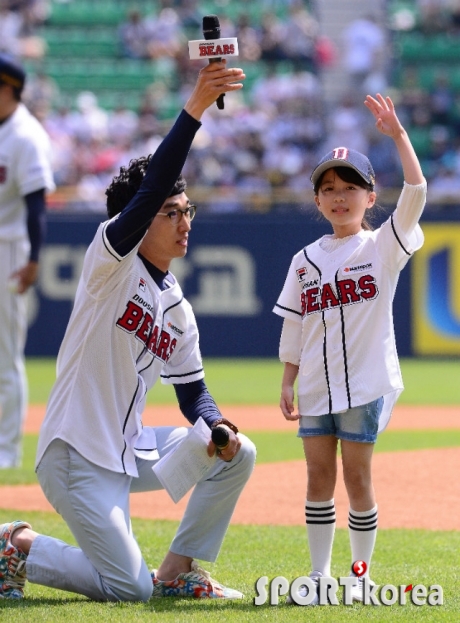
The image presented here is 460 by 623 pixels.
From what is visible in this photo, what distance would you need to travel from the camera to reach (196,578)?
4324mm

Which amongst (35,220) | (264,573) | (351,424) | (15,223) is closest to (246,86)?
(15,223)

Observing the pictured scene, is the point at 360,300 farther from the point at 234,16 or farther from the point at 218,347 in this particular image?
A: the point at 234,16

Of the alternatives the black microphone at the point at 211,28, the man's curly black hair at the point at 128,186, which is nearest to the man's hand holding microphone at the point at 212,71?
the black microphone at the point at 211,28

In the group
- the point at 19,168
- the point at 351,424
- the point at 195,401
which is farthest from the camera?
the point at 19,168

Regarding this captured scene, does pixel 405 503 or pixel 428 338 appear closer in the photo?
pixel 405 503

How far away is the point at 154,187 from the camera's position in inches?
155

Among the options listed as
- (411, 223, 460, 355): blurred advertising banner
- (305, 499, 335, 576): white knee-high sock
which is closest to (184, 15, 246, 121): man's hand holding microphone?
(305, 499, 335, 576): white knee-high sock

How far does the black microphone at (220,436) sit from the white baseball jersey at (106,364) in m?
0.35

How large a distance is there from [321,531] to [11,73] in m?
4.31

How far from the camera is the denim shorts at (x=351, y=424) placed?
4.20 meters

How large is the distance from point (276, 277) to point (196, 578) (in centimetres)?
1121

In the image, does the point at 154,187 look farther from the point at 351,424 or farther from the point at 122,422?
the point at 351,424

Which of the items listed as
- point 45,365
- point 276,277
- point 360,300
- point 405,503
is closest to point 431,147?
point 276,277

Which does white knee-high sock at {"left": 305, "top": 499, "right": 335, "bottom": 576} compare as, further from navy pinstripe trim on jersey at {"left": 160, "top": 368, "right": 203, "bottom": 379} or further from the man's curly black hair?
the man's curly black hair
